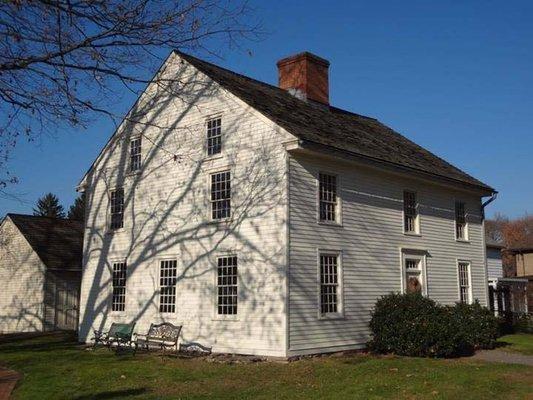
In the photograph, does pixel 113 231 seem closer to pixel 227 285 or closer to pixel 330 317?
pixel 227 285

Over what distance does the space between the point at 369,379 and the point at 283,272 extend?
4390 millimetres

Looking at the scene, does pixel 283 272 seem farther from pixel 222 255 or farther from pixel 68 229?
pixel 68 229

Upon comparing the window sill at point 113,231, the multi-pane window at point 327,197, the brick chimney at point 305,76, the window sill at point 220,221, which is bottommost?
the window sill at point 220,221

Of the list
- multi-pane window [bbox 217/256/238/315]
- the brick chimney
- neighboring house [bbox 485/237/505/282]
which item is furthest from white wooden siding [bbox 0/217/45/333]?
neighboring house [bbox 485/237/505/282]

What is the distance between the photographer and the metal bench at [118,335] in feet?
62.7

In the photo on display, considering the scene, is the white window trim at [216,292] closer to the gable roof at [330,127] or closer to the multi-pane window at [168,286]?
the multi-pane window at [168,286]

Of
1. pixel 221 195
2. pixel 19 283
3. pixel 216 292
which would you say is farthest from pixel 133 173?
pixel 19 283

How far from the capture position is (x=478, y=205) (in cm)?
2597

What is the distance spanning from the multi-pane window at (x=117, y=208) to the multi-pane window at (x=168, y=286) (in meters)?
3.38

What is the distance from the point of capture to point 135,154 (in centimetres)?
2259

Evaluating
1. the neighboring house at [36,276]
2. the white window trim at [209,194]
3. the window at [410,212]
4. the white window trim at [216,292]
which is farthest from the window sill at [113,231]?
the window at [410,212]

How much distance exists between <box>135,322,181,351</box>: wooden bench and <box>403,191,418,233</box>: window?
8.79m

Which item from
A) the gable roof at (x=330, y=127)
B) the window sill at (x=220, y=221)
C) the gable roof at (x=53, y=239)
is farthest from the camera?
the gable roof at (x=53, y=239)

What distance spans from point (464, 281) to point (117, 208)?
1417cm
